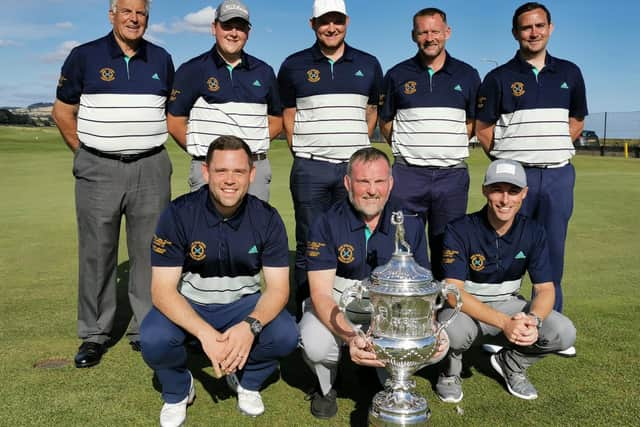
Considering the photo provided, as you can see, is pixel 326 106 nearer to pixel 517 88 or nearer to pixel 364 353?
pixel 517 88

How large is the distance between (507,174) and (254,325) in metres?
1.80

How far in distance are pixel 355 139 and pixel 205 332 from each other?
6.97 feet

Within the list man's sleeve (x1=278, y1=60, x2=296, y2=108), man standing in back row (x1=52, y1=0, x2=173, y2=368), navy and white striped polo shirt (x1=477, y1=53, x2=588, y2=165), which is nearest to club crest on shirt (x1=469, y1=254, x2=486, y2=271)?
navy and white striped polo shirt (x1=477, y1=53, x2=588, y2=165)

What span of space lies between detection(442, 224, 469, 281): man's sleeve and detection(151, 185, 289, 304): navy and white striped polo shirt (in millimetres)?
1015

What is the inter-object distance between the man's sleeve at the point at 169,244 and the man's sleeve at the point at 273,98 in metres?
1.70

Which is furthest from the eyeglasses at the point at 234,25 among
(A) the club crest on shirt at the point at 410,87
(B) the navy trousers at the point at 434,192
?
(B) the navy trousers at the point at 434,192

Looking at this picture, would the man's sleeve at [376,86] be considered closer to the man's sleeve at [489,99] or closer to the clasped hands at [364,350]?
the man's sleeve at [489,99]

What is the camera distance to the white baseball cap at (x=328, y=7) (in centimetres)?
477

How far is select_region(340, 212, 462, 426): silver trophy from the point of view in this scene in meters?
2.87

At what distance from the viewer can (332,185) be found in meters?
4.96

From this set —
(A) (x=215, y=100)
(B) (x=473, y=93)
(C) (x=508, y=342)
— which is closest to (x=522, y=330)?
(C) (x=508, y=342)

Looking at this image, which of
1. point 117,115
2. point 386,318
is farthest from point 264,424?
point 117,115

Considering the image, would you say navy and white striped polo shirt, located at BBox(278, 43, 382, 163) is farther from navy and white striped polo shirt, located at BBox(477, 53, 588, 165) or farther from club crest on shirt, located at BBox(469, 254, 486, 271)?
club crest on shirt, located at BBox(469, 254, 486, 271)

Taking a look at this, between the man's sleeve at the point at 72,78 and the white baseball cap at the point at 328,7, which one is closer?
the man's sleeve at the point at 72,78
